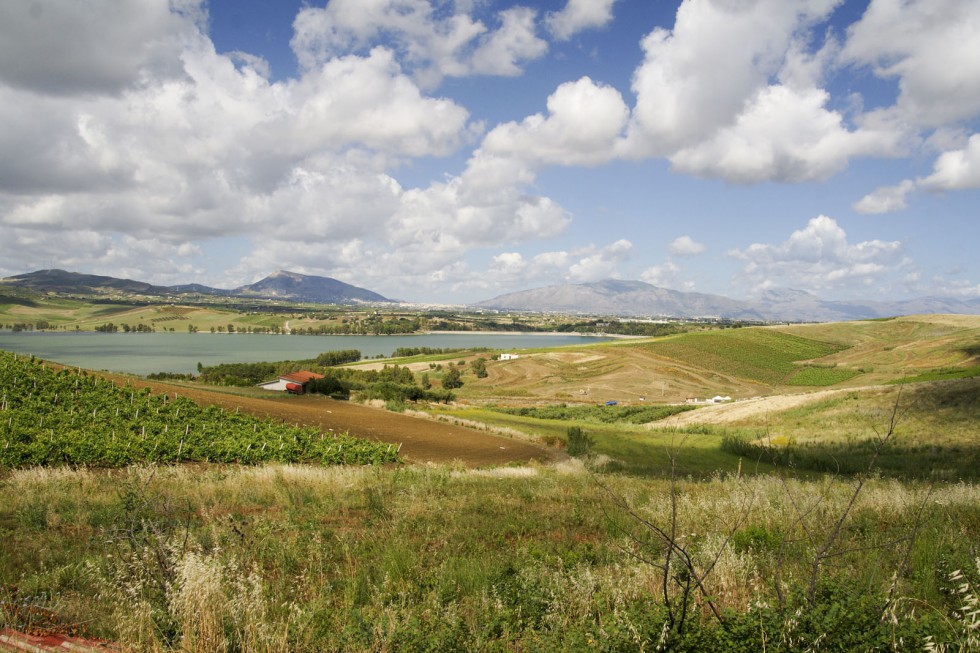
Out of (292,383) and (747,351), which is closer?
(292,383)

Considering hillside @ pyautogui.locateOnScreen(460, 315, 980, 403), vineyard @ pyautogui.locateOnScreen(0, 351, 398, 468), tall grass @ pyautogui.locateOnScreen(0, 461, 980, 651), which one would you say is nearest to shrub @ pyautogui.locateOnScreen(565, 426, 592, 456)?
vineyard @ pyautogui.locateOnScreen(0, 351, 398, 468)

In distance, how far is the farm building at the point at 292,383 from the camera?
63.3 meters

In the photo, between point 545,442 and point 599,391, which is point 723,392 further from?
point 545,442

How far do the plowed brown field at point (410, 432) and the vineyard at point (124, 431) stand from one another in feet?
11.8

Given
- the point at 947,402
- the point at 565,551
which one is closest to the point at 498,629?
the point at 565,551

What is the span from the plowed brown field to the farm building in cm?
1825

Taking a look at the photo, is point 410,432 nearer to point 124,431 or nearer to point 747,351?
point 124,431

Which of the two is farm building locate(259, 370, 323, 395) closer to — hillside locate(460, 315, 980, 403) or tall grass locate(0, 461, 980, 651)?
hillside locate(460, 315, 980, 403)

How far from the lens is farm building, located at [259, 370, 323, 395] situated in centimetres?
6331

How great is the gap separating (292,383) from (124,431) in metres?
44.3

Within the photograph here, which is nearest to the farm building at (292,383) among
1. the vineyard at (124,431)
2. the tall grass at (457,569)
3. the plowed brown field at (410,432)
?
the plowed brown field at (410,432)

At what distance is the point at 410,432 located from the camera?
124 ft

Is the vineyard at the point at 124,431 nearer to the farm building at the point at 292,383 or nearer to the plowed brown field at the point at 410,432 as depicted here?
the plowed brown field at the point at 410,432

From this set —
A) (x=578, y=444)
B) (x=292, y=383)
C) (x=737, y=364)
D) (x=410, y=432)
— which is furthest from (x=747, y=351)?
(x=410, y=432)
